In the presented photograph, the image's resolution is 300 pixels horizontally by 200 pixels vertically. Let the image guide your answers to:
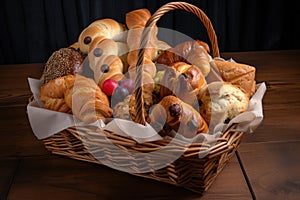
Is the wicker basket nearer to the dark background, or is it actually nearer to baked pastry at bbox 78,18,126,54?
baked pastry at bbox 78,18,126,54

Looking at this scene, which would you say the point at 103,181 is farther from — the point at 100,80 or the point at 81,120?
the point at 100,80

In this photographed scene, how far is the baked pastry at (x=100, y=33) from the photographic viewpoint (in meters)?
1.19

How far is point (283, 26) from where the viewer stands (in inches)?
74.9

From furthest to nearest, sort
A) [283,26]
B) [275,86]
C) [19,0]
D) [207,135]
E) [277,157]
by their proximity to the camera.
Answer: [283,26], [19,0], [275,86], [277,157], [207,135]

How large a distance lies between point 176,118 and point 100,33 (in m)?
0.44

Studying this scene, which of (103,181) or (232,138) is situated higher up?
(232,138)

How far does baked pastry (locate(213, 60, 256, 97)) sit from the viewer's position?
3.43 feet

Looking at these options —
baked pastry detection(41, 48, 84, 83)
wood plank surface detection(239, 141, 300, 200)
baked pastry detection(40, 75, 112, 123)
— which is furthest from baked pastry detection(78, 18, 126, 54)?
wood plank surface detection(239, 141, 300, 200)

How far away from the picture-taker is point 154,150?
0.85 meters

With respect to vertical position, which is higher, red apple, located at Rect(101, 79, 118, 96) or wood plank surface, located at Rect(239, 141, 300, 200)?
red apple, located at Rect(101, 79, 118, 96)

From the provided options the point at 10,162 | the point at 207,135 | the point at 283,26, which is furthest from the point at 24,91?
the point at 283,26

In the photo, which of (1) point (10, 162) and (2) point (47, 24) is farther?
(2) point (47, 24)

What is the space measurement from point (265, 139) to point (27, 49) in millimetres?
1188

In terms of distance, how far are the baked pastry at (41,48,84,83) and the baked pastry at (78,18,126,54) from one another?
0.13ft
